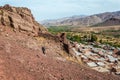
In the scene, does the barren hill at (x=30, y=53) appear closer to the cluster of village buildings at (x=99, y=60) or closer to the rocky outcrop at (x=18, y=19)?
the rocky outcrop at (x=18, y=19)

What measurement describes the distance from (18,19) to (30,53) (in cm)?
723

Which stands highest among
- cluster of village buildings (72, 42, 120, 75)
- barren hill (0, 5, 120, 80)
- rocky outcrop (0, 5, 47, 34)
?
rocky outcrop (0, 5, 47, 34)

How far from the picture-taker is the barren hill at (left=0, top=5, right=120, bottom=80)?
2177 centimetres

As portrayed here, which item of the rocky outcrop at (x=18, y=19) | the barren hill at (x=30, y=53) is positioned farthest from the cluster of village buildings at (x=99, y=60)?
the rocky outcrop at (x=18, y=19)

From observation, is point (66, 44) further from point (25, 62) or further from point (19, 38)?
point (25, 62)

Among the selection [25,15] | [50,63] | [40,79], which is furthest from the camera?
[25,15]

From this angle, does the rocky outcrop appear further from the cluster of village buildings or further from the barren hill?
the cluster of village buildings

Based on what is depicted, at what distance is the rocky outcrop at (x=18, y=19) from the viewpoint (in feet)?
101

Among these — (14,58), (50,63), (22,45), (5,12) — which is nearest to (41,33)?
(5,12)

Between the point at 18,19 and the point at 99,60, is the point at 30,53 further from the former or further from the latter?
the point at 99,60

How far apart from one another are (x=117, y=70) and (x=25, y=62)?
19.6m

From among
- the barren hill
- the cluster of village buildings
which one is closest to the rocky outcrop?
the barren hill

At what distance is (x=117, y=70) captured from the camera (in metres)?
39.8

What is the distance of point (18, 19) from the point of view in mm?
31906
